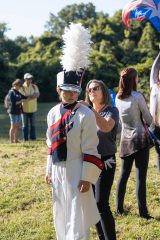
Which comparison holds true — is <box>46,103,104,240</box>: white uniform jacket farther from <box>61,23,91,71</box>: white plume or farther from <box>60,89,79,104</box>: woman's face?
<box>61,23,91,71</box>: white plume

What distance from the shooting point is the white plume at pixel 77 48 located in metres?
3.73

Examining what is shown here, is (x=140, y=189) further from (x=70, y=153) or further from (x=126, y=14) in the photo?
(x=126, y=14)

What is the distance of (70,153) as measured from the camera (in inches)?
147

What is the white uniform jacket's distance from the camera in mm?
3652

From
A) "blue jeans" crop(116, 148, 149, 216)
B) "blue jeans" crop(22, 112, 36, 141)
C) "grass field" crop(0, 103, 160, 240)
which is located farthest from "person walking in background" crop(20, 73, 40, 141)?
"blue jeans" crop(116, 148, 149, 216)

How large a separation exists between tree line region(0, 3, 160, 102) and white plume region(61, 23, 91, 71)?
62.7ft

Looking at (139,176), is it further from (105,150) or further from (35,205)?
(35,205)

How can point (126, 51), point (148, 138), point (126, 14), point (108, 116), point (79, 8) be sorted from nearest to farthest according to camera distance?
1. point (108, 116)
2. point (148, 138)
3. point (126, 14)
4. point (126, 51)
5. point (79, 8)

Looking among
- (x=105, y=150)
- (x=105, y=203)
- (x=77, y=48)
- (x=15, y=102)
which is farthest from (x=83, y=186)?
(x=15, y=102)

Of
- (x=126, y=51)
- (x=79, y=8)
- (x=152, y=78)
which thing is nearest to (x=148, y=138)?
(x=152, y=78)

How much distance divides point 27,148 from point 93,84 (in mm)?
6176

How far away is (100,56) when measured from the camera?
103 ft

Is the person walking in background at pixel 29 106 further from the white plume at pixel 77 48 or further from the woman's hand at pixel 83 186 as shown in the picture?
the woman's hand at pixel 83 186

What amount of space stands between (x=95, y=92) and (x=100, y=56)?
27363 mm
